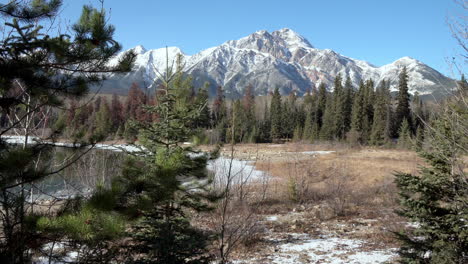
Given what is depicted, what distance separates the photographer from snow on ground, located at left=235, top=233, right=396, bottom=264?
7.58 metres

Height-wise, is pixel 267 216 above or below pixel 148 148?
below

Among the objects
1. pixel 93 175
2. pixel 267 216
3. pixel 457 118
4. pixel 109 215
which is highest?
pixel 457 118

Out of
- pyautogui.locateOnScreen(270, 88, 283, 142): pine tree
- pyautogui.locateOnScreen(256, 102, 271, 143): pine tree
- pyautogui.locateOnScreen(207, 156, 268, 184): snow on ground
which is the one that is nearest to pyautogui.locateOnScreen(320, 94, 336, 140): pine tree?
pyautogui.locateOnScreen(270, 88, 283, 142): pine tree

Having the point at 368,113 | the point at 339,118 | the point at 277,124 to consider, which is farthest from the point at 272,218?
the point at 277,124

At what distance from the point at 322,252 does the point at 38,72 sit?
7562 millimetres

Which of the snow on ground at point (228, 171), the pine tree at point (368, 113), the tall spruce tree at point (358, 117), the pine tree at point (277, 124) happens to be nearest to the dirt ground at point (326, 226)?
the snow on ground at point (228, 171)

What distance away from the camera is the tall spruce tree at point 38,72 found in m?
2.58

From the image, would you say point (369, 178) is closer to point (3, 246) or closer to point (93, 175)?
point (93, 175)

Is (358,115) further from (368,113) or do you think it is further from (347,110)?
(347,110)

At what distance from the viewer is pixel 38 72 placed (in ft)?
9.01

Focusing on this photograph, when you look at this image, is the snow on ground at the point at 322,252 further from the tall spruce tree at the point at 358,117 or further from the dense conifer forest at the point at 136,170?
the tall spruce tree at the point at 358,117

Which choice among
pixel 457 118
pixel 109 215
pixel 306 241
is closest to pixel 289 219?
pixel 306 241

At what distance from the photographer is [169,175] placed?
12.4 ft

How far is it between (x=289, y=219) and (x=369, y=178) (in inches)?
467
